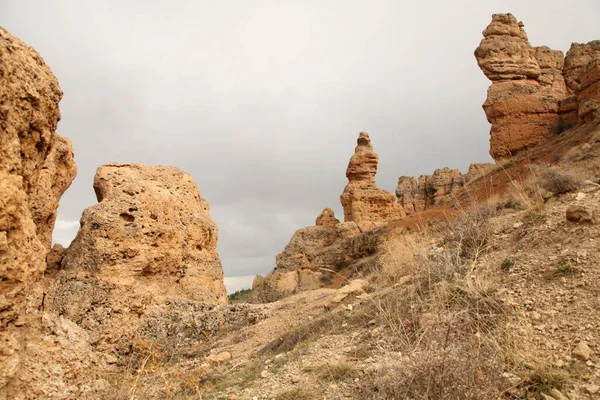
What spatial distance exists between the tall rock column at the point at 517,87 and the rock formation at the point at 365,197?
21.7ft

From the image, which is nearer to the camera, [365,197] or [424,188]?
[365,197]

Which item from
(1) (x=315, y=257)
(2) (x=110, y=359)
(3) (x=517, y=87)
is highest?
(3) (x=517, y=87)

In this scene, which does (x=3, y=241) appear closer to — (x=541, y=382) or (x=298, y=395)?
(x=298, y=395)

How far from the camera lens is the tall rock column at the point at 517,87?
1927 cm

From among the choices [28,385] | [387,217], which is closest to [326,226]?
[387,217]

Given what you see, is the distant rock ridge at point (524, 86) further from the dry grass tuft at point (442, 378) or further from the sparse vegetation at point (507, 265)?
the dry grass tuft at point (442, 378)

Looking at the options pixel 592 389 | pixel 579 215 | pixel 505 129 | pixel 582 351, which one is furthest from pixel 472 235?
pixel 505 129

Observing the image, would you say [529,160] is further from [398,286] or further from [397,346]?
[397,346]

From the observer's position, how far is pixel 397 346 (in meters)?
3.65

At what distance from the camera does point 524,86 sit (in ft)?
65.5

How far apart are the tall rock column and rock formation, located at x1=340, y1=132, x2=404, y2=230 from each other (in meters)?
6.61

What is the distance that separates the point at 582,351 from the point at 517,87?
19.5m

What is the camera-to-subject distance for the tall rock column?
19266mm

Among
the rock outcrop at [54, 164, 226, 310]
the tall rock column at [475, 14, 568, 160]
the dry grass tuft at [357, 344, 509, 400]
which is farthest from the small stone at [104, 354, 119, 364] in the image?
the tall rock column at [475, 14, 568, 160]
